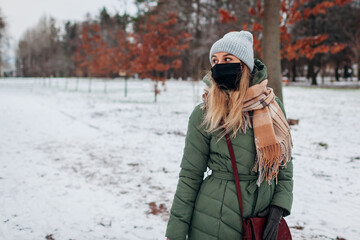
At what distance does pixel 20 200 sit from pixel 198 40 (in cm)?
3124

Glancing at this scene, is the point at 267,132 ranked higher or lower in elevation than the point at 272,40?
lower

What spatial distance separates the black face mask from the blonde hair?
34 millimetres

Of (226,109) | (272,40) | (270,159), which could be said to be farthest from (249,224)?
(272,40)

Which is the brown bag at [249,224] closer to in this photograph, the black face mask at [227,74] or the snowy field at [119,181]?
the black face mask at [227,74]

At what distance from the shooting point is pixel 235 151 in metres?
1.71

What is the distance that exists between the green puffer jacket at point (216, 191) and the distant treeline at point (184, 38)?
29.7 inches

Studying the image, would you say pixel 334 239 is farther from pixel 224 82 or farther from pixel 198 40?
pixel 198 40

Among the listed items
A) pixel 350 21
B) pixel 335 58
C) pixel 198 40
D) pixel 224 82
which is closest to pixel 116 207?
pixel 224 82

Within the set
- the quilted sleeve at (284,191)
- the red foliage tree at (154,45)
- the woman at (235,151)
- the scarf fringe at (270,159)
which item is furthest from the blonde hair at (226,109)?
the red foliage tree at (154,45)

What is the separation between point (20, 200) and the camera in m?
4.11

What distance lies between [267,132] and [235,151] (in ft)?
0.72

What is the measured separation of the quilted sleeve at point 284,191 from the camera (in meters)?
1.78

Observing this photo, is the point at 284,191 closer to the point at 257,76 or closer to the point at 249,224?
the point at 249,224

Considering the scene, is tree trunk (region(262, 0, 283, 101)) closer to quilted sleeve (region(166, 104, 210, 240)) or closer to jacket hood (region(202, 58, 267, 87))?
jacket hood (region(202, 58, 267, 87))
